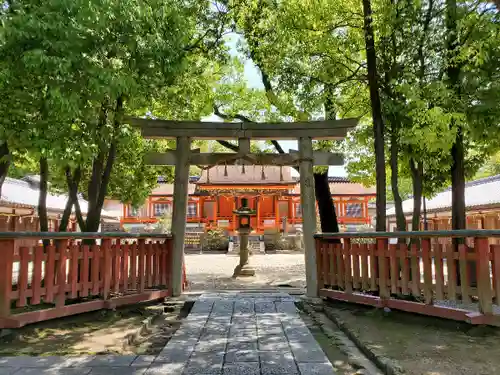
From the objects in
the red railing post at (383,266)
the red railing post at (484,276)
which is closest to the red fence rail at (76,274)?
the red railing post at (383,266)

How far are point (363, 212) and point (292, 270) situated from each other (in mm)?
18451

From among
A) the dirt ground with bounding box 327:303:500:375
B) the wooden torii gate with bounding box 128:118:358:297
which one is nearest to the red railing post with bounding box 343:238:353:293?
the dirt ground with bounding box 327:303:500:375

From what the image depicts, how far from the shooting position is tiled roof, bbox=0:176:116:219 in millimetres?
20156

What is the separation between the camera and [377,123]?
7.64 m

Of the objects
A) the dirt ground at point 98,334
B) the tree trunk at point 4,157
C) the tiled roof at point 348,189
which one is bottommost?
the dirt ground at point 98,334

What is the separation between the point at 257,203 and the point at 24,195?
49.5ft

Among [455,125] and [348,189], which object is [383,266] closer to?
[455,125]

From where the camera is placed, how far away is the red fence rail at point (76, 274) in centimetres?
518

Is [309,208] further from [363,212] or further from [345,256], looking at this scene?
[363,212]

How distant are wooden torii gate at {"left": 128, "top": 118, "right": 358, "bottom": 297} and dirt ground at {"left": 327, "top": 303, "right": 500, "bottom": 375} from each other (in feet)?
7.78

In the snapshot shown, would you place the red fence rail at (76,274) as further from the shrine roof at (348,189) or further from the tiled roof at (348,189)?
the tiled roof at (348,189)

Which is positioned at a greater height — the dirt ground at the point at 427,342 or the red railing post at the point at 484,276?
the red railing post at the point at 484,276

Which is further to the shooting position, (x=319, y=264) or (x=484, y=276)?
(x=319, y=264)

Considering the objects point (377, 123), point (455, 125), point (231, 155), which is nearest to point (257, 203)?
point (231, 155)
